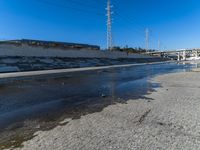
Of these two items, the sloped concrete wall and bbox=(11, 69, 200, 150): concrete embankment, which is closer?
bbox=(11, 69, 200, 150): concrete embankment

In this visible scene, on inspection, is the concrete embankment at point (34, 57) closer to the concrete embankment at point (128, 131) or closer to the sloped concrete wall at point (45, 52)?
the sloped concrete wall at point (45, 52)

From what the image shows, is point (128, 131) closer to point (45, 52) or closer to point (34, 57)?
point (34, 57)

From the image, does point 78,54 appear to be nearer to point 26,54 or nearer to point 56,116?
point 26,54

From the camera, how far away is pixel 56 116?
6.84 metres

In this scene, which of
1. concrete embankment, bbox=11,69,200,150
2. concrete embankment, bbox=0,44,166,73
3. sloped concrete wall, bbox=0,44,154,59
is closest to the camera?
concrete embankment, bbox=11,69,200,150

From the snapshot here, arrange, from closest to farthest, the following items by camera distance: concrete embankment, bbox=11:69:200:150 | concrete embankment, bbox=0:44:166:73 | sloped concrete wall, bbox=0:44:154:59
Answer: concrete embankment, bbox=11:69:200:150 → concrete embankment, bbox=0:44:166:73 → sloped concrete wall, bbox=0:44:154:59

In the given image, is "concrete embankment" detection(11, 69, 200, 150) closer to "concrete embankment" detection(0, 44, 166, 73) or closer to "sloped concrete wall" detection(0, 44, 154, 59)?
"concrete embankment" detection(0, 44, 166, 73)

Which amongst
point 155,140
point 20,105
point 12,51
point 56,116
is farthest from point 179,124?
point 12,51

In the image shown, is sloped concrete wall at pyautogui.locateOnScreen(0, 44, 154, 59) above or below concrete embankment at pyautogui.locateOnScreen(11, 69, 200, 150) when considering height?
above

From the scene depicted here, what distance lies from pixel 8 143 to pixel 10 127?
4.01 feet

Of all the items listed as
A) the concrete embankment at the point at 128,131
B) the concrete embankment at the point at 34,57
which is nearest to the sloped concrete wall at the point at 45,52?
the concrete embankment at the point at 34,57

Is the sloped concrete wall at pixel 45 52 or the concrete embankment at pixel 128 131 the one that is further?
the sloped concrete wall at pixel 45 52

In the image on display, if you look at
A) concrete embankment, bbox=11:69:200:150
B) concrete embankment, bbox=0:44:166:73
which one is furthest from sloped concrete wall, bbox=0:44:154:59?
concrete embankment, bbox=11:69:200:150

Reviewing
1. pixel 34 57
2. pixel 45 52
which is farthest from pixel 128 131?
pixel 45 52
